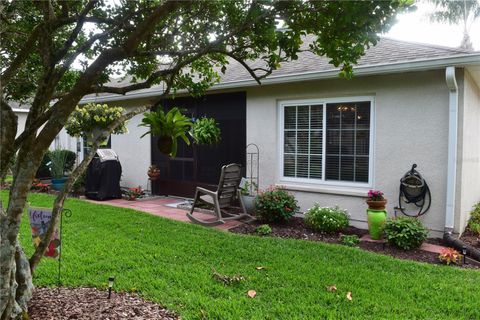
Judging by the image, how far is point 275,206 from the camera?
6738 millimetres

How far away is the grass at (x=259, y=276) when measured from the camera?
3410mm

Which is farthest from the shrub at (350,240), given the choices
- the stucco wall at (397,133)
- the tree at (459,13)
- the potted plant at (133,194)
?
the tree at (459,13)

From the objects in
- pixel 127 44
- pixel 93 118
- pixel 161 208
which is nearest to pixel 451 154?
pixel 127 44

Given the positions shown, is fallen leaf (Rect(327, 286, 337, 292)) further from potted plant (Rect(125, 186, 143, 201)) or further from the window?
potted plant (Rect(125, 186, 143, 201))

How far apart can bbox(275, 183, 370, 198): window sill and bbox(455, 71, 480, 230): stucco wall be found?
148cm

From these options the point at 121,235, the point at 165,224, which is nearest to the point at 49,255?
the point at 121,235

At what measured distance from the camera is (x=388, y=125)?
6.52 meters

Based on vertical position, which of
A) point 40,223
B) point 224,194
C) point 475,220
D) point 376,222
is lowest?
point 475,220

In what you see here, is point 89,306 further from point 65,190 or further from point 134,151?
point 134,151

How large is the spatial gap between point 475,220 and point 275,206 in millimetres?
3672

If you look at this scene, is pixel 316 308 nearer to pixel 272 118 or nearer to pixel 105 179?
pixel 272 118

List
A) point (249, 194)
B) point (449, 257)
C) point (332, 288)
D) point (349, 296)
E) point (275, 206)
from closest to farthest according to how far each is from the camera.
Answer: point (349, 296) → point (332, 288) → point (449, 257) → point (275, 206) → point (249, 194)

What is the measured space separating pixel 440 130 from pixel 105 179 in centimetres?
757

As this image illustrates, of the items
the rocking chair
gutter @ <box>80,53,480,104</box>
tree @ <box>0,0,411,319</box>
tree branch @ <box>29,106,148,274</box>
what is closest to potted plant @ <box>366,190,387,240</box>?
gutter @ <box>80,53,480,104</box>
